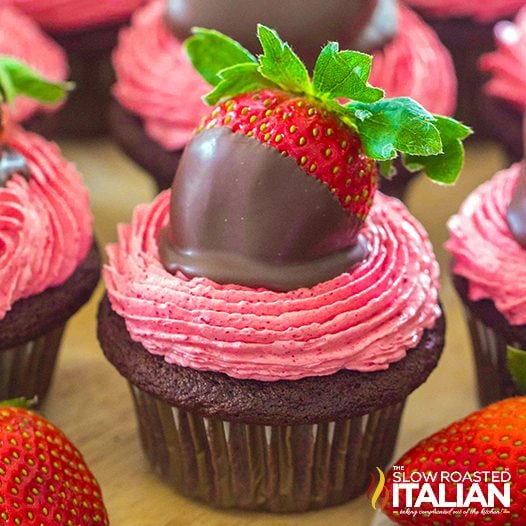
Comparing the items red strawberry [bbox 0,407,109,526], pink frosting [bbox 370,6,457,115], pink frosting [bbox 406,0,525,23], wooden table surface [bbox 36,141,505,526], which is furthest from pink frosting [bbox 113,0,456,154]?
red strawberry [bbox 0,407,109,526]

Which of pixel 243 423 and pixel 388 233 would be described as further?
pixel 388 233

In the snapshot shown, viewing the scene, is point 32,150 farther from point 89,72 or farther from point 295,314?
point 89,72

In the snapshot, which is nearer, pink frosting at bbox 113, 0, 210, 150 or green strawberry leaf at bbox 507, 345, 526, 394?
green strawberry leaf at bbox 507, 345, 526, 394

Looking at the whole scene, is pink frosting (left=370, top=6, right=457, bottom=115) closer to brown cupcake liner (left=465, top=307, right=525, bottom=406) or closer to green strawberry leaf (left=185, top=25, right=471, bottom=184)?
brown cupcake liner (left=465, top=307, right=525, bottom=406)

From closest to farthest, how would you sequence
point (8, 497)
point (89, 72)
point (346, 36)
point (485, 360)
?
point (8, 497) < point (485, 360) < point (346, 36) < point (89, 72)

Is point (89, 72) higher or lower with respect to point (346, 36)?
lower

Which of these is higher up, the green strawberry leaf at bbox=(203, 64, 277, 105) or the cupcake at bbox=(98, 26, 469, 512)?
the green strawberry leaf at bbox=(203, 64, 277, 105)

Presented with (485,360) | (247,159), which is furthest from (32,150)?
(485,360)
